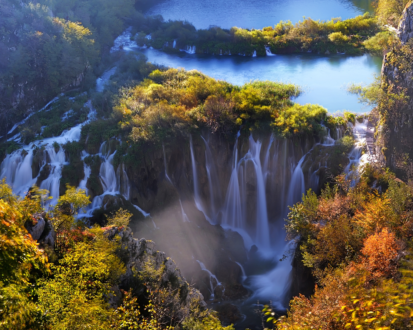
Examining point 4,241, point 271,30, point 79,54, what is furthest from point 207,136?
point 271,30

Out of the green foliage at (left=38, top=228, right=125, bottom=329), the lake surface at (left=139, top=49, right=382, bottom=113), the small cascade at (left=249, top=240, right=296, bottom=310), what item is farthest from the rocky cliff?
the green foliage at (left=38, top=228, right=125, bottom=329)

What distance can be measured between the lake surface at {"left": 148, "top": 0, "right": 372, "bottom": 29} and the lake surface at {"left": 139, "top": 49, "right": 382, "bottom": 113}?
17703 mm

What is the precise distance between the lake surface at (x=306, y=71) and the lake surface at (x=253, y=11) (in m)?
17.7

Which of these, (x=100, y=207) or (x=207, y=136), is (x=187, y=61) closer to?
(x=207, y=136)

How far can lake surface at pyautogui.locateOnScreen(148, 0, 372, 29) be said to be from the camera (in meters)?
67.5

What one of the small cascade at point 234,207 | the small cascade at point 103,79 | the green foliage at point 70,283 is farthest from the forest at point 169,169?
the small cascade at point 103,79

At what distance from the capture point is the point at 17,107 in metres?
38.6

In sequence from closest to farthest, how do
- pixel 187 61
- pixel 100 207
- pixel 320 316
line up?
1. pixel 320 316
2. pixel 100 207
3. pixel 187 61

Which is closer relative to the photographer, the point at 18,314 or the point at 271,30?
the point at 18,314

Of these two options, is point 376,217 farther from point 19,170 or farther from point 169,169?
point 19,170

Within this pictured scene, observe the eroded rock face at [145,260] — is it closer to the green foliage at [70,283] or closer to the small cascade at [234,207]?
the green foliage at [70,283]

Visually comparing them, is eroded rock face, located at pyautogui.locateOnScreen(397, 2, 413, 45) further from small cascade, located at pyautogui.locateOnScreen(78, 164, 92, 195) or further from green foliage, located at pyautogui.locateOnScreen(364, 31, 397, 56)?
small cascade, located at pyautogui.locateOnScreen(78, 164, 92, 195)

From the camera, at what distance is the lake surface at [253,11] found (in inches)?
2657

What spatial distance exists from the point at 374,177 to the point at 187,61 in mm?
37367
